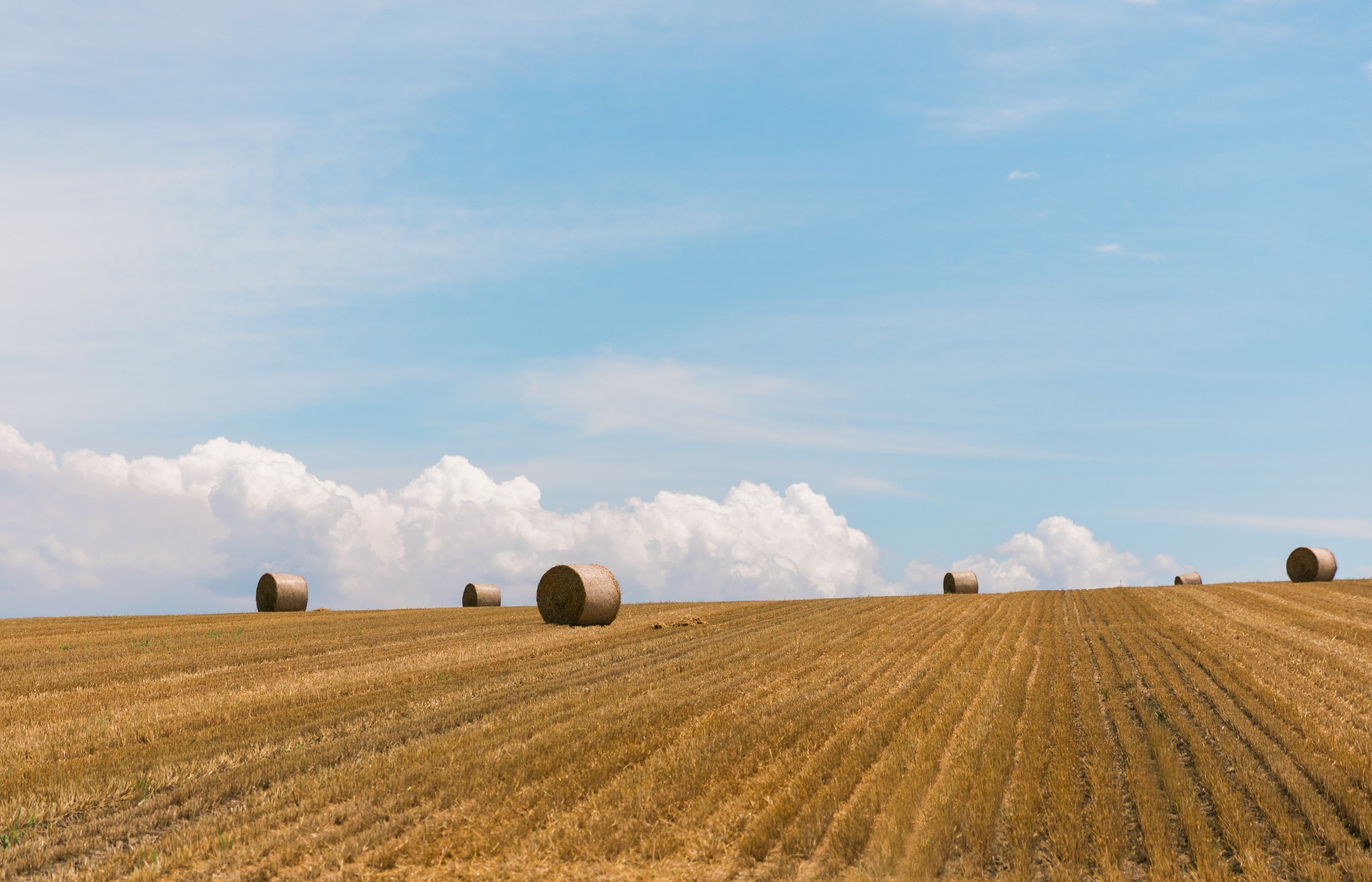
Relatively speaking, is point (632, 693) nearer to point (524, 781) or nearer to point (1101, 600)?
point (524, 781)

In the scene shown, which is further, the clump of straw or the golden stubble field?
the clump of straw

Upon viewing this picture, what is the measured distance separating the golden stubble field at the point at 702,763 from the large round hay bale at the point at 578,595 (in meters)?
7.02

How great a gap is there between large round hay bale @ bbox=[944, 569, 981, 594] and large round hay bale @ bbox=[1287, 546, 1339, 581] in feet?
46.8

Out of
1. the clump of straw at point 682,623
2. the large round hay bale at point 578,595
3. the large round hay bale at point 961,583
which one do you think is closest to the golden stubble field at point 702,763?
the clump of straw at point 682,623

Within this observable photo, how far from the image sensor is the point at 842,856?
6.94m

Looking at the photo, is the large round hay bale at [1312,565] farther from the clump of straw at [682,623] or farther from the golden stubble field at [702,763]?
the clump of straw at [682,623]

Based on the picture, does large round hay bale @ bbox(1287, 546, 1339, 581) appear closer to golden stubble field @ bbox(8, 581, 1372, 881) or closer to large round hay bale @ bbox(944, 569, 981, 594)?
large round hay bale @ bbox(944, 569, 981, 594)

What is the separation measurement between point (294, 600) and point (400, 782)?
105ft

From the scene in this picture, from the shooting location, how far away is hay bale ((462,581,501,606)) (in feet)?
140

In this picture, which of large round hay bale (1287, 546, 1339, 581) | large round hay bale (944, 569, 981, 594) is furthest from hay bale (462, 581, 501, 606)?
large round hay bale (1287, 546, 1339, 581)

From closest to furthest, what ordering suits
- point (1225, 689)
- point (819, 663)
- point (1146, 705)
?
point (1146, 705) → point (1225, 689) → point (819, 663)

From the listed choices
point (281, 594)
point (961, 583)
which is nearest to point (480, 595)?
point (281, 594)

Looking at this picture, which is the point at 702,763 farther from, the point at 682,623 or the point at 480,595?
the point at 480,595

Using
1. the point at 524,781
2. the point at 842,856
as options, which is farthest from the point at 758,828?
the point at 524,781
